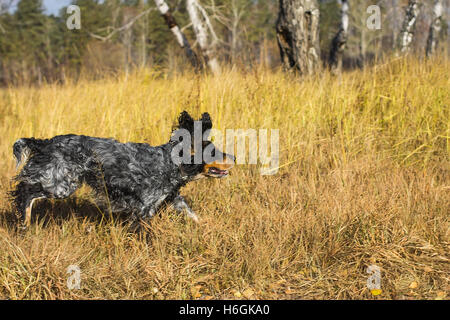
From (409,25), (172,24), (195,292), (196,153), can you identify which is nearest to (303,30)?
(409,25)

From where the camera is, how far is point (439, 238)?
3.00m

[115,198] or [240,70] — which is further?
[240,70]

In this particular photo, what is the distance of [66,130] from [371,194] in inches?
169

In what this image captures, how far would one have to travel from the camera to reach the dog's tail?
3213 mm

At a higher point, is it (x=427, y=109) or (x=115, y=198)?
(x=427, y=109)

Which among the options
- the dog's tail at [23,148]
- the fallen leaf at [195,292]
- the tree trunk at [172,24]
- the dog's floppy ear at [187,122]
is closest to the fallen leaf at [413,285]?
the fallen leaf at [195,292]

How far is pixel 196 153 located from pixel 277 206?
0.90 metres

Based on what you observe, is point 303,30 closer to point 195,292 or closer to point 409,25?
point 409,25

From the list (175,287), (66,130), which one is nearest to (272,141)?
(175,287)

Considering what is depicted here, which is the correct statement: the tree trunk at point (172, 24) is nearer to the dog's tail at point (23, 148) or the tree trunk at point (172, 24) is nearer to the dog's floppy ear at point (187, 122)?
the dog's floppy ear at point (187, 122)

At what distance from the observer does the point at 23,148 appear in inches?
127
